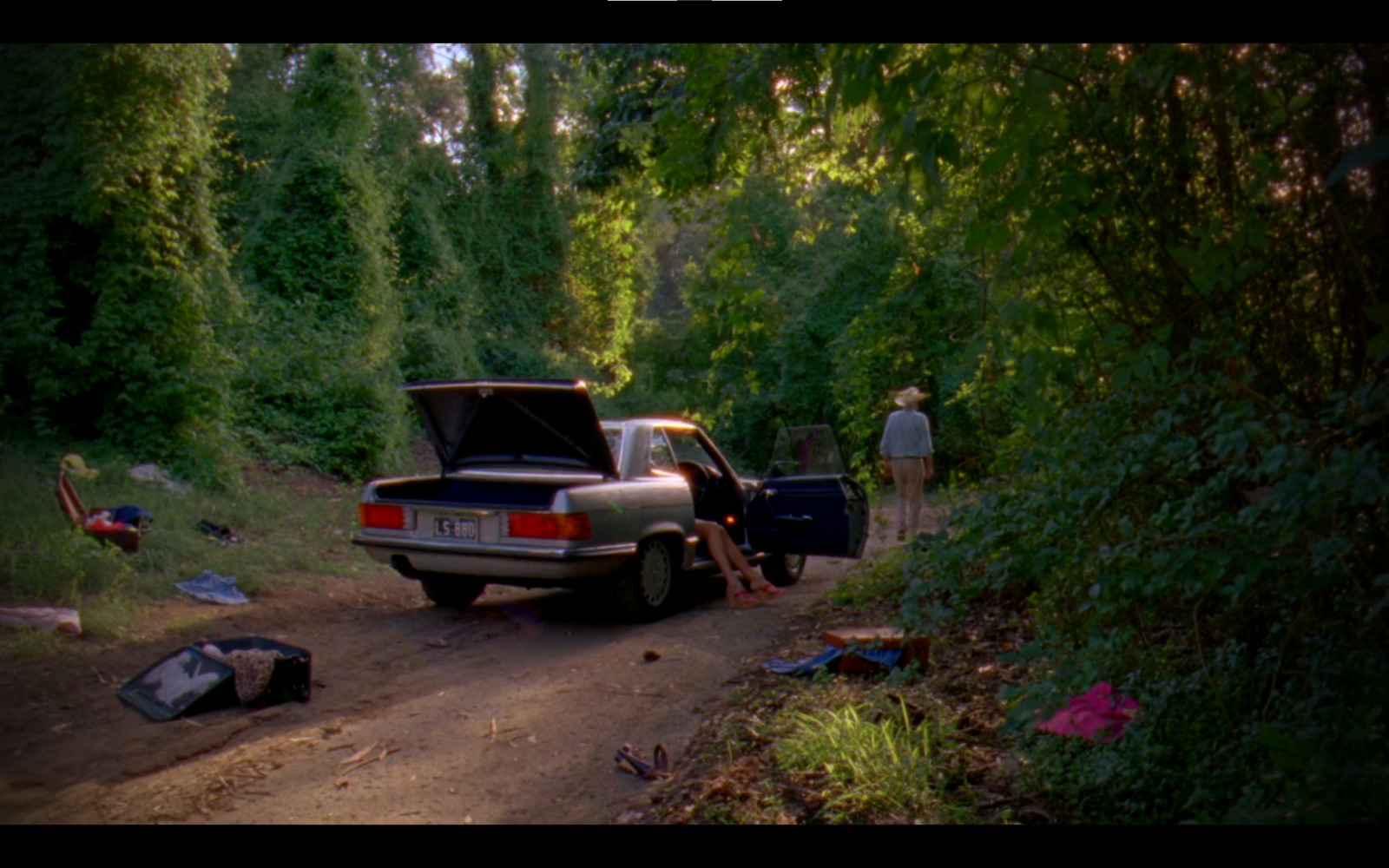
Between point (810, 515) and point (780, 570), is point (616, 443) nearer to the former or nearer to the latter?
point (810, 515)

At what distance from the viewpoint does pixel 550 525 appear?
7277mm

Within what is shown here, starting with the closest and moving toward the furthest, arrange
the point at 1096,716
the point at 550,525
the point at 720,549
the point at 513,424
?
the point at 1096,716 < the point at 550,525 < the point at 513,424 < the point at 720,549

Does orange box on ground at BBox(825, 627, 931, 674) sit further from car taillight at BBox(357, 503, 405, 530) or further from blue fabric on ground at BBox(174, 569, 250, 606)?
blue fabric on ground at BBox(174, 569, 250, 606)

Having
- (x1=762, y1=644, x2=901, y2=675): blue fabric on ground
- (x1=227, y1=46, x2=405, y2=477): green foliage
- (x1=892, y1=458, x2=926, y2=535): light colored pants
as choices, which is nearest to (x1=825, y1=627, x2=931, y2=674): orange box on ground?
(x1=762, y1=644, x2=901, y2=675): blue fabric on ground

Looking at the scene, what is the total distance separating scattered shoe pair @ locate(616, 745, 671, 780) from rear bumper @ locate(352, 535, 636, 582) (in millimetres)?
2587

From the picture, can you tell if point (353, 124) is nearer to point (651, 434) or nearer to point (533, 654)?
point (651, 434)

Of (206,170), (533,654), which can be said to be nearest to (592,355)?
(206,170)

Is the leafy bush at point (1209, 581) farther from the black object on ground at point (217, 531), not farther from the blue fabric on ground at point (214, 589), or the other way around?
the black object on ground at point (217, 531)

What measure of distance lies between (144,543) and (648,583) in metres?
4.66

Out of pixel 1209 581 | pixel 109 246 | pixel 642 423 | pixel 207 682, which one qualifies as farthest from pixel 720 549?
pixel 109 246

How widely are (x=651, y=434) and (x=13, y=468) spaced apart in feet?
20.7

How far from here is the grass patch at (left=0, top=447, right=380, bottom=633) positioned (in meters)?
7.68

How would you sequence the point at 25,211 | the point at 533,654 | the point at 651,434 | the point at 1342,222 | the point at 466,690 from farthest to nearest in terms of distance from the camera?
the point at 25,211
the point at 651,434
the point at 533,654
the point at 466,690
the point at 1342,222
